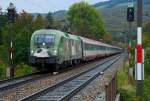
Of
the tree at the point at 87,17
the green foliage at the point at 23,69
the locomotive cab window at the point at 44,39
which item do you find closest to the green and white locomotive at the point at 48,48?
the locomotive cab window at the point at 44,39

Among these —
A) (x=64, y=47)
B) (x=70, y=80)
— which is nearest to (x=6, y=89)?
(x=70, y=80)

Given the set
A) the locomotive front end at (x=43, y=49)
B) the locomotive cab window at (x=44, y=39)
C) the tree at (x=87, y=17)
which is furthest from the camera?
the tree at (x=87, y=17)

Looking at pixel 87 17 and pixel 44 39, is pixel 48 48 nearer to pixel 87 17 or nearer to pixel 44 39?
pixel 44 39

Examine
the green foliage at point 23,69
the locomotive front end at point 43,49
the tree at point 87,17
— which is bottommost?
the green foliage at point 23,69

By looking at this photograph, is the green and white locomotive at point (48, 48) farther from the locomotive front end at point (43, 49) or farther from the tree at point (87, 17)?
the tree at point (87, 17)

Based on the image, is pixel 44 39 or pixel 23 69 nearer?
pixel 44 39

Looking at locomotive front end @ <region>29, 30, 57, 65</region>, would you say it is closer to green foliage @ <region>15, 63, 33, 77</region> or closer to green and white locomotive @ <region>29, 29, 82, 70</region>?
green and white locomotive @ <region>29, 29, 82, 70</region>

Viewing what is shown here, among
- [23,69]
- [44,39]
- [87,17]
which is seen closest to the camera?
[44,39]

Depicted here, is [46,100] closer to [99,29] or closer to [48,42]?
[48,42]

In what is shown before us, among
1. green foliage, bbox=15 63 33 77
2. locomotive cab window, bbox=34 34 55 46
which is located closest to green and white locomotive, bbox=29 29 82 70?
locomotive cab window, bbox=34 34 55 46

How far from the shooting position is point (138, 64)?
47.0ft

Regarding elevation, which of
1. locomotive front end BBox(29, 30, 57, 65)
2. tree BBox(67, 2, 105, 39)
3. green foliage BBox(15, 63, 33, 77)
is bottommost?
green foliage BBox(15, 63, 33, 77)

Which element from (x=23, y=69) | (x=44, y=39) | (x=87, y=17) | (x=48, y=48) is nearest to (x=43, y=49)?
(x=48, y=48)

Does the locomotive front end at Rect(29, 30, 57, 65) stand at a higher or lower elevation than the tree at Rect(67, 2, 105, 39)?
lower
